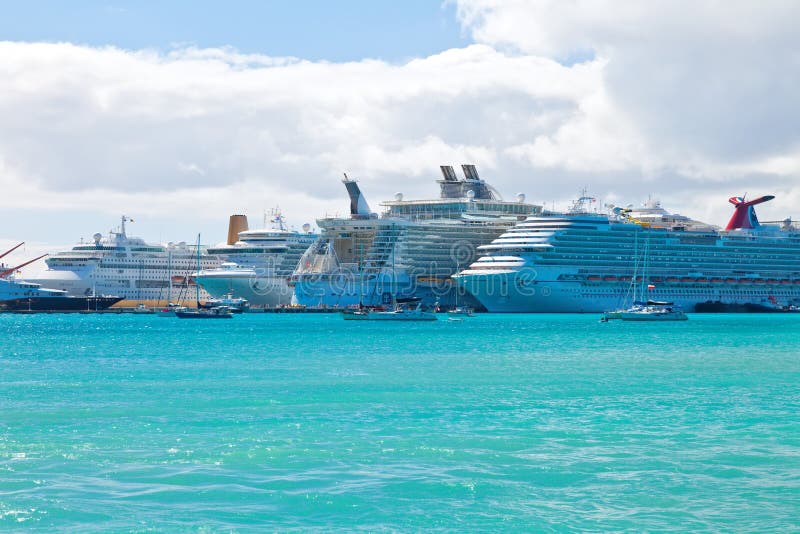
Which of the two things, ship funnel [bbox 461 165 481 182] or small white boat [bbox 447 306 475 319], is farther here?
ship funnel [bbox 461 165 481 182]

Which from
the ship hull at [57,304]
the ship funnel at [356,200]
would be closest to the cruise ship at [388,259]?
the ship funnel at [356,200]

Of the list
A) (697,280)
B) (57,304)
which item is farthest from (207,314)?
(697,280)

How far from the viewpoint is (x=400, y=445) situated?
2531cm

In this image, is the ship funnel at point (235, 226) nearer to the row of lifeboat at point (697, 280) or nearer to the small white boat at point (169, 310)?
the small white boat at point (169, 310)

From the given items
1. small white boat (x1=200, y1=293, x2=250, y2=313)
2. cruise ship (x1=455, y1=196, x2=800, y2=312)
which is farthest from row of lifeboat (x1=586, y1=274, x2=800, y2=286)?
small white boat (x1=200, y1=293, x2=250, y2=313)

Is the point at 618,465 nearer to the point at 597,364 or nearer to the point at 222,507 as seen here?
the point at 222,507

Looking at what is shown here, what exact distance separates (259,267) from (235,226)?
25.6 m

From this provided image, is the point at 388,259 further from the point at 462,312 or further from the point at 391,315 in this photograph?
the point at 391,315

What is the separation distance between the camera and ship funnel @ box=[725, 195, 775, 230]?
467 ft

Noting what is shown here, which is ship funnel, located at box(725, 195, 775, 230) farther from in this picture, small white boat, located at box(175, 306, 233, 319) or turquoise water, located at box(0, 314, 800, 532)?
turquoise water, located at box(0, 314, 800, 532)

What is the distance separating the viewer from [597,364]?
49.0 metres

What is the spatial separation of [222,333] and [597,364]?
38.1m

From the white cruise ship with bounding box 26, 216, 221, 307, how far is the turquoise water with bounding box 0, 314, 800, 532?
104621 mm

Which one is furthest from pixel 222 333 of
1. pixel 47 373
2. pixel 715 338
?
pixel 47 373
